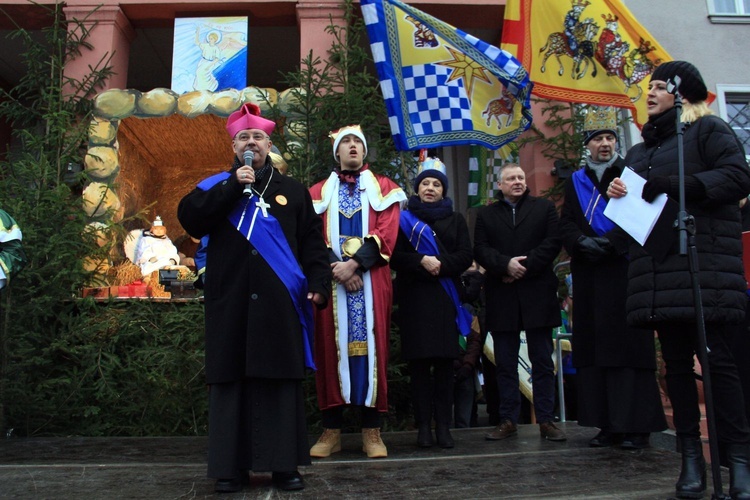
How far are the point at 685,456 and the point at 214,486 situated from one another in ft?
7.38

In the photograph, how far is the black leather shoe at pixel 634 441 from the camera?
15.1 feet

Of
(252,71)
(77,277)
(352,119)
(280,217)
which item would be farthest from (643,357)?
(252,71)

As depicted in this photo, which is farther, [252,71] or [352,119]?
[252,71]

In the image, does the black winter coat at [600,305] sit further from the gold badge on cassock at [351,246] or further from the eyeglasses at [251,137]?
the eyeglasses at [251,137]

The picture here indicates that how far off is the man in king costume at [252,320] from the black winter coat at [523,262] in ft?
5.70

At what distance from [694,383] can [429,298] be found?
1.94 meters

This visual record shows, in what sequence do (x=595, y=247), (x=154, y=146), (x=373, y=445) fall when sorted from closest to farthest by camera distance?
(x=373, y=445) → (x=595, y=247) → (x=154, y=146)

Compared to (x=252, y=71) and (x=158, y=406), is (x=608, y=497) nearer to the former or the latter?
(x=158, y=406)

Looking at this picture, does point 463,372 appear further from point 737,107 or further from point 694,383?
point 737,107

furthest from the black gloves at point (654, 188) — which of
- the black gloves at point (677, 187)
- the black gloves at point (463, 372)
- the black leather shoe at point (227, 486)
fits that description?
the black gloves at point (463, 372)

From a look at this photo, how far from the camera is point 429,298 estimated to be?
196 inches

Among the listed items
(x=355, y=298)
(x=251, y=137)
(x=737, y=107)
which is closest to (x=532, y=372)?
(x=355, y=298)

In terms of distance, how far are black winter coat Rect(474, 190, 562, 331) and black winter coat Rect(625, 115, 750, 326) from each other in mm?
1495

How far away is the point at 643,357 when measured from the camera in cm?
457
